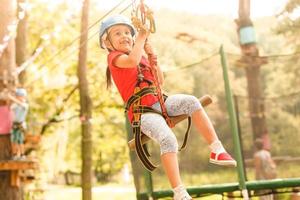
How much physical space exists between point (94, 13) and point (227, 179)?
12.3m

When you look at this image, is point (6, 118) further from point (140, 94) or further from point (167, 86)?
point (140, 94)

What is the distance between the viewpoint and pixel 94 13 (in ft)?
59.9

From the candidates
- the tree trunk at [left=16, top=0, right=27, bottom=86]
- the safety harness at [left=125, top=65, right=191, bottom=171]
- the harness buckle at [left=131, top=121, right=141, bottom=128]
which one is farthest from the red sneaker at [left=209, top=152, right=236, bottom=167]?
the tree trunk at [left=16, top=0, right=27, bottom=86]

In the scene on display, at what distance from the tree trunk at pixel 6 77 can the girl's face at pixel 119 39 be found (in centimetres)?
489

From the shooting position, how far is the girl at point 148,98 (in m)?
3.01

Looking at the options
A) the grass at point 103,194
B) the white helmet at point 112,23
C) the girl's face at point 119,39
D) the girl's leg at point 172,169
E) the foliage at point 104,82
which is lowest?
the grass at point 103,194

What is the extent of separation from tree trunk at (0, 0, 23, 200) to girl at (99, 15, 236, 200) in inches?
190

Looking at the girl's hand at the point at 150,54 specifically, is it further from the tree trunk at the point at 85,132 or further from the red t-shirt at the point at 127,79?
the tree trunk at the point at 85,132

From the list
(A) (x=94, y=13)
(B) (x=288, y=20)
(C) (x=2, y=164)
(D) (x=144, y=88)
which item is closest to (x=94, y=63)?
(A) (x=94, y=13)

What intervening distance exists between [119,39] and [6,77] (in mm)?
4984

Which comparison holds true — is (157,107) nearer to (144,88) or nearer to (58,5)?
(144,88)

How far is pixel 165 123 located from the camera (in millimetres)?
3164

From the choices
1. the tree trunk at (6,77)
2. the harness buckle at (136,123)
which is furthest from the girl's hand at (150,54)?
the tree trunk at (6,77)

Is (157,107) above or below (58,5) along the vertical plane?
below
